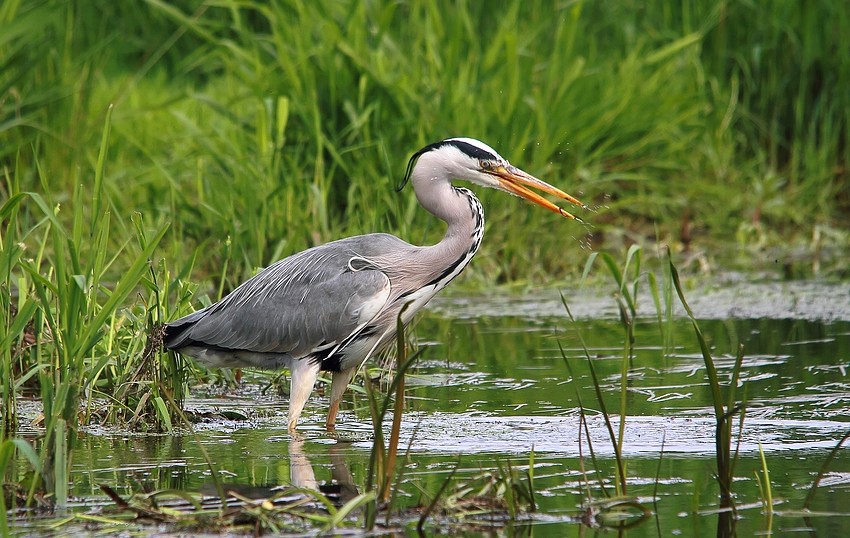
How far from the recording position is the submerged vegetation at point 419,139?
727 cm

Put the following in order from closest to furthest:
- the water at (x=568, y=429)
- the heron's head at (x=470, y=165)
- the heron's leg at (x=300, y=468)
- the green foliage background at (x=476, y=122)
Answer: the water at (x=568, y=429) → the heron's leg at (x=300, y=468) → the heron's head at (x=470, y=165) → the green foliage background at (x=476, y=122)

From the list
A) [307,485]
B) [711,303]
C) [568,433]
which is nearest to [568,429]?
[568,433]

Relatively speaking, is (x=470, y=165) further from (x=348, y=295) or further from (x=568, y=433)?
(x=568, y=433)

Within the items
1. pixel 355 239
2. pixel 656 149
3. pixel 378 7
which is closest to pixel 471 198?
pixel 355 239

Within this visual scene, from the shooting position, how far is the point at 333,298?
18.4 feet

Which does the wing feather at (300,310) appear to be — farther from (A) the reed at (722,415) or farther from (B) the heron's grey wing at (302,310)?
(A) the reed at (722,415)

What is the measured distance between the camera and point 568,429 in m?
5.15

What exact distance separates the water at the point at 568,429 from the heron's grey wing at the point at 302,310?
34 cm

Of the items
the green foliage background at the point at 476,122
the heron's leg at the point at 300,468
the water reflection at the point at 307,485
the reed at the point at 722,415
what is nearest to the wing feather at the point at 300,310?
the heron's leg at the point at 300,468

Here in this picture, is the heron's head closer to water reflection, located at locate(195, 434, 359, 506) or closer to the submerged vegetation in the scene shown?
the submerged vegetation

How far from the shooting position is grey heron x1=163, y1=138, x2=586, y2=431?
557 cm

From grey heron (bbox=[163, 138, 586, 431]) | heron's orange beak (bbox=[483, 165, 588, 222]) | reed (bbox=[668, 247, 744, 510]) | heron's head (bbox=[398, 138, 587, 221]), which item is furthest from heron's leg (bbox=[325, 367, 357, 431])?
reed (bbox=[668, 247, 744, 510])

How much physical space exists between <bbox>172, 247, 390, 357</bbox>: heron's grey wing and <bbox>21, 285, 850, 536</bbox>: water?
1.11 feet

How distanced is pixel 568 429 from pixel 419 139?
11.5ft
